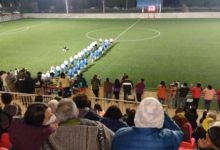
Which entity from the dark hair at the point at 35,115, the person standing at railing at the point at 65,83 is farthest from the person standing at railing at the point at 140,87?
the dark hair at the point at 35,115

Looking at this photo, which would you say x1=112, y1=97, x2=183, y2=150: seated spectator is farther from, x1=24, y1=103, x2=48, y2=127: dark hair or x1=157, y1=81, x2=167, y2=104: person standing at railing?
x1=157, y1=81, x2=167, y2=104: person standing at railing

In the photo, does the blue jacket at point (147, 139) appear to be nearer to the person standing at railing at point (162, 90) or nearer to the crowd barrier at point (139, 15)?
the person standing at railing at point (162, 90)

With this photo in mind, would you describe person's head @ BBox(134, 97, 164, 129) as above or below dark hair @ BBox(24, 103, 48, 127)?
above

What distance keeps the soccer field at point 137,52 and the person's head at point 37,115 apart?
9.88 meters

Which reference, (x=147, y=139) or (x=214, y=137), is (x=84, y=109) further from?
(x=214, y=137)

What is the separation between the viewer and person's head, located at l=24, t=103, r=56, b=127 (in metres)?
3.25

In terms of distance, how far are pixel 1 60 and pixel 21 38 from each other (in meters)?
9.51

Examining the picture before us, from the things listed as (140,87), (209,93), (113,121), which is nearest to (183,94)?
(209,93)

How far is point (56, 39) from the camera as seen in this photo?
26109 mm

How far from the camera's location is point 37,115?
10.7ft

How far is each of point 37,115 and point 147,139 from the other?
1.55 m

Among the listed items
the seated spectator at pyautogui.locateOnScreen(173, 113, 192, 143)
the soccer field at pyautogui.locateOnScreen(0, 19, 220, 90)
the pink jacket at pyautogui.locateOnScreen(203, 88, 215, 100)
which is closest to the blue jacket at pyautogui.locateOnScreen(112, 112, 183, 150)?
the seated spectator at pyautogui.locateOnScreen(173, 113, 192, 143)

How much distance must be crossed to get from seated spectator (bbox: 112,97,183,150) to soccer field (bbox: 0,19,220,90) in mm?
10056

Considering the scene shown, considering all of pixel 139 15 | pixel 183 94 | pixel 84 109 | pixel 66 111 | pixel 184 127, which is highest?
pixel 139 15
